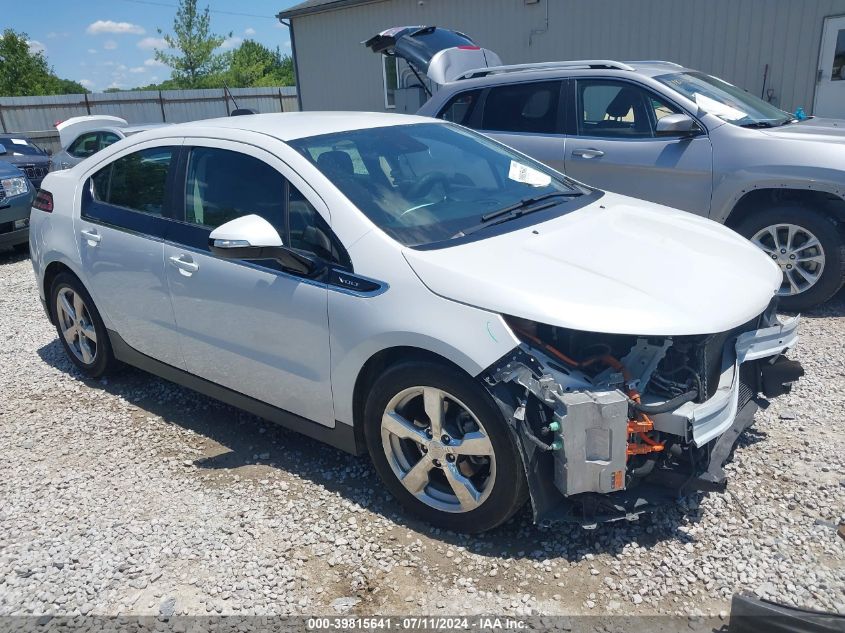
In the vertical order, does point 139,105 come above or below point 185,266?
above

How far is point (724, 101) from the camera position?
594 cm

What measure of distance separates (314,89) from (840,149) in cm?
1595

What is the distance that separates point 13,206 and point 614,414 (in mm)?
8999

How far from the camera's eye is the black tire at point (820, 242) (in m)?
5.18

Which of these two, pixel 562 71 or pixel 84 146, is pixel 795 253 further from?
pixel 84 146

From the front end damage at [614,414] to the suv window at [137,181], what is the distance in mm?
2353

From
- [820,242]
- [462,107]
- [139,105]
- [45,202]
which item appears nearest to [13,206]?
[45,202]

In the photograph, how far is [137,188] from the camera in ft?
13.5

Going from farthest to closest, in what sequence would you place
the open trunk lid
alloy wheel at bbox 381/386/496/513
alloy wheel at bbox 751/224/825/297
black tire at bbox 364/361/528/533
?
1. the open trunk lid
2. alloy wheel at bbox 751/224/825/297
3. alloy wheel at bbox 381/386/496/513
4. black tire at bbox 364/361/528/533

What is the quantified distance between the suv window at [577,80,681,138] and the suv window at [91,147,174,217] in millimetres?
3823

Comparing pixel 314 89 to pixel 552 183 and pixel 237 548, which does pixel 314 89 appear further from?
pixel 237 548

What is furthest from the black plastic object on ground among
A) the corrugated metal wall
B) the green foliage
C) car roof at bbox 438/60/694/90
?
the green foliage

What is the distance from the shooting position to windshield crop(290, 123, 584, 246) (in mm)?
3150

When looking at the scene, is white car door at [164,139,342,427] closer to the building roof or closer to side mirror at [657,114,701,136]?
side mirror at [657,114,701,136]
